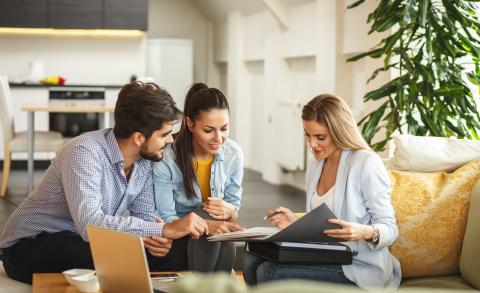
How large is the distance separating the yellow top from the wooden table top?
19.9 inches

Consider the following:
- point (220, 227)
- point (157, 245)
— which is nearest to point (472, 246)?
point (220, 227)

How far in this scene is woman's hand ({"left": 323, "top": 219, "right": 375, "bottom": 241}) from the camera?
2.70 metres

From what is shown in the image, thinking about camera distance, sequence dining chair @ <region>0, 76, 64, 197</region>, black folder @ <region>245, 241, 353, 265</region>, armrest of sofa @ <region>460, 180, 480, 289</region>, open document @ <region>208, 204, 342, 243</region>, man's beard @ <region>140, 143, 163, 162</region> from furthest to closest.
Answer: dining chair @ <region>0, 76, 64, 197</region> → man's beard @ <region>140, 143, 163, 162</region> → armrest of sofa @ <region>460, 180, 480, 289</region> → black folder @ <region>245, 241, 353, 265</region> → open document @ <region>208, 204, 342, 243</region>

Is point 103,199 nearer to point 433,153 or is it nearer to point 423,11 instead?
point 433,153

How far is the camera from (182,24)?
41.2 feet

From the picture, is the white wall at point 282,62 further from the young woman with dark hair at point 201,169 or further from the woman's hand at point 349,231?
the woman's hand at point 349,231

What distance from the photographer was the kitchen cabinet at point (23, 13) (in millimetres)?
9961

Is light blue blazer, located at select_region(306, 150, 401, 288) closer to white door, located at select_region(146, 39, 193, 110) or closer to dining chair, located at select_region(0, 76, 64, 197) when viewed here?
dining chair, located at select_region(0, 76, 64, 197)

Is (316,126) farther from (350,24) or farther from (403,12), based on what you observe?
(350,24)

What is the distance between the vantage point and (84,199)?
293cm

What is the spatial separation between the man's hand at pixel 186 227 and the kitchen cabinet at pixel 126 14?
7477 millimetres

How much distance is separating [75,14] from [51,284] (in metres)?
7.71

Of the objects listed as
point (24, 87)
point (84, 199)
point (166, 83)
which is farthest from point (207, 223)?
point (166, 83)

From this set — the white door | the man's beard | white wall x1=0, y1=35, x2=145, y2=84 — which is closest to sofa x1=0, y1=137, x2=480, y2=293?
the man's beard
